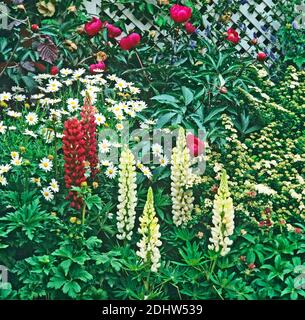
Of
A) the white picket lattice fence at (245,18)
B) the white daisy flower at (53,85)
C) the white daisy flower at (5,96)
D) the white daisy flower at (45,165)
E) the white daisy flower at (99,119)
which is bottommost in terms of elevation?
the white daisy flower at (45,165)

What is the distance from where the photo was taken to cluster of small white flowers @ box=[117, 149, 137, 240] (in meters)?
3.79

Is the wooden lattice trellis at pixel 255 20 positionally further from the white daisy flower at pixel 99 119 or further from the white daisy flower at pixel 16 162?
the white daisy flower at pixel 16 162

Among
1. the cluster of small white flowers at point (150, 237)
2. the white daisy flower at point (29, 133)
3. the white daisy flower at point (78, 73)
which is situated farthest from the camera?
the white daisy flower at point (78, 73)

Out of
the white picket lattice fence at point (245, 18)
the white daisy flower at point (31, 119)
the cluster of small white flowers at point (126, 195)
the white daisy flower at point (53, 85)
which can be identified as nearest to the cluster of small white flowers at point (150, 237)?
the cluster of small white flowers at point (126, 195)

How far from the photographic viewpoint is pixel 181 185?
4.07 m

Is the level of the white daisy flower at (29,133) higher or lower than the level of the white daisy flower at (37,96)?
lower

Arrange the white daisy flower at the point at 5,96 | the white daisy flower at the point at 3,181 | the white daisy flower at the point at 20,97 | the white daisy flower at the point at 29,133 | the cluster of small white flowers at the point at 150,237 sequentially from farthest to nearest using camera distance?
the white daisy flower at the point at 20,97 < the white daisy flower at the point at 5,96 < the white daisy flower at the point at 29,133 < the white daisy flower at the point at 3,181 < the cluster of small white flowers at the point at 150,237

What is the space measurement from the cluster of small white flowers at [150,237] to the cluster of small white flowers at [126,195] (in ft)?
0.59

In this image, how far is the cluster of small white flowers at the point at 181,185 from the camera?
157 inches

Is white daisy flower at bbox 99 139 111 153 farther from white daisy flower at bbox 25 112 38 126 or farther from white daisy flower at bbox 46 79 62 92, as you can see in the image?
white daisy flower at bbox 46 79 62 92

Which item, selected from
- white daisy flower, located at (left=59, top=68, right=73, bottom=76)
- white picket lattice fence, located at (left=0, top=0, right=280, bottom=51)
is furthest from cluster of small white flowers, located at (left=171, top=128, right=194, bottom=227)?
white picket lattice fence, located at (left=0, top=0, right=280, bottom=51)

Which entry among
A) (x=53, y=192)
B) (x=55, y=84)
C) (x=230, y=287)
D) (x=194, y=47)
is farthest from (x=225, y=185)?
(x=194, y=47)

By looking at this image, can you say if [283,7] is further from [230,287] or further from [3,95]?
[230,287]

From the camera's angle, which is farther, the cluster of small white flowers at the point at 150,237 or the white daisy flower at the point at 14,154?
the white daisy flower at the point at 14,154
